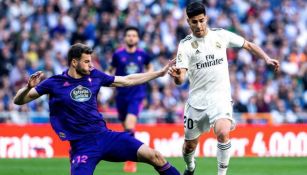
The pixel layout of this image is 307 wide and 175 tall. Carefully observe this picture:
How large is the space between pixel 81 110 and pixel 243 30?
16661 millimetres

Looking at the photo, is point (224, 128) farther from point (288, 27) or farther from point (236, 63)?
point (288, 27)

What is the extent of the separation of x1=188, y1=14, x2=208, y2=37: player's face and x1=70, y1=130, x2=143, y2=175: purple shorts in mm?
2235

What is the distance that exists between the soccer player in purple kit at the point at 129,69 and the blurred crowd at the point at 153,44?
5194mm

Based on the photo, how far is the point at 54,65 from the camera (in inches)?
962

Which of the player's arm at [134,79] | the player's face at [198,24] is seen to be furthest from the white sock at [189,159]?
the player's arm at [134,79]

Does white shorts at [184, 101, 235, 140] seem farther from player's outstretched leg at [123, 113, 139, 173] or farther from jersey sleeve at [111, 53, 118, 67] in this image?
jersey sleeve at [111, 53, 118, 67]

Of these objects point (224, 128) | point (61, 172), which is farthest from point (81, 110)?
point (61, 172)

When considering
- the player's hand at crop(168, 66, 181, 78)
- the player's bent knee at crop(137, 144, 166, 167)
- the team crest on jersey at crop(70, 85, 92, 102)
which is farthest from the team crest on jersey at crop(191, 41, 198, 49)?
the player's bent knee at crop(137, 144, 166, 167)

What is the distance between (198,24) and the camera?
42.8 feet

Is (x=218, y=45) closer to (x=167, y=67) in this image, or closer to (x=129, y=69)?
(x=167, y=67)

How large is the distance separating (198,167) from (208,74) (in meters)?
5.28

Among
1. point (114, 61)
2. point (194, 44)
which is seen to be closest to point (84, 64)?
point (194, 44)

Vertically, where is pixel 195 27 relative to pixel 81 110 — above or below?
above

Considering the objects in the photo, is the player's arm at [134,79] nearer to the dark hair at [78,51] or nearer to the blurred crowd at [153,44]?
the dark hair at [78,51]
